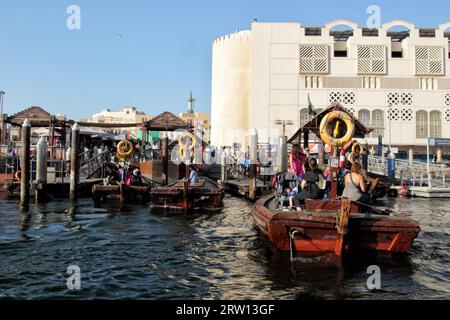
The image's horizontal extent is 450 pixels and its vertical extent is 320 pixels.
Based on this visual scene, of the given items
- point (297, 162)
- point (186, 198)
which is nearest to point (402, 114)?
point (186, 198)

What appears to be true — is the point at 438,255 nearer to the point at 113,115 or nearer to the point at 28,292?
the point at 28,292

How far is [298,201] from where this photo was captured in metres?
10.9

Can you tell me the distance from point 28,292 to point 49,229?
6224 millimetres

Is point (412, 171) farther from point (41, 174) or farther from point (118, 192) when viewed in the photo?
point (41, 174)

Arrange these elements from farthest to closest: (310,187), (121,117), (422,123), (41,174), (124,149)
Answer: (121,117)
(422,123)
(124,149)
(41,174)
(310,187)

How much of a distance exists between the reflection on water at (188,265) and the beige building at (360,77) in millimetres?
43680

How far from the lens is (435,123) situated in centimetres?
5616

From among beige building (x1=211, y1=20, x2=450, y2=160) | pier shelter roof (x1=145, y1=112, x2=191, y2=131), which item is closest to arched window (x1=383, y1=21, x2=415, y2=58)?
beige building (x1=211, y1=20, x2=450, y2=160)

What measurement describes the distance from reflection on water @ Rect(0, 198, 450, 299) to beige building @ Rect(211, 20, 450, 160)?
43680mm

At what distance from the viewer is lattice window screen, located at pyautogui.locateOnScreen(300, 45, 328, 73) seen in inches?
2224

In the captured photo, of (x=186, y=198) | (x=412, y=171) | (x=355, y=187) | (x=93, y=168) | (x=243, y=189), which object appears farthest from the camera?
(x=412, y=171)

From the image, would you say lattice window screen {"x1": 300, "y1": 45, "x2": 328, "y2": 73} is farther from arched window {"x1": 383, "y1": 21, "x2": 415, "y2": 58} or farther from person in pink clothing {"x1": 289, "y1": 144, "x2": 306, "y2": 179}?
person in pink clothing {"x1": 289, "y1": 144, "x2": 306, "y2": 179}

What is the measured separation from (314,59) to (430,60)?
14.8 metres

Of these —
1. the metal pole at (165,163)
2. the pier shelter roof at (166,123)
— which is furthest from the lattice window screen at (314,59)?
the metal pole at (165,163)
